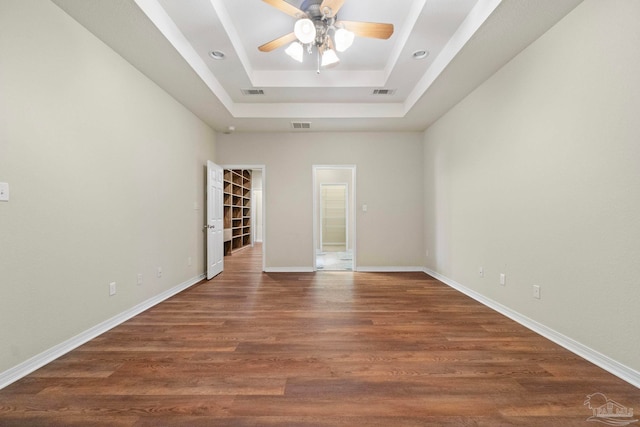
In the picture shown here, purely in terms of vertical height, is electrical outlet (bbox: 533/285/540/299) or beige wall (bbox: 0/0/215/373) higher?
beige wall (bbox: 0/0/215/373)

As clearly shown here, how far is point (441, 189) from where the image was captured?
4438mm

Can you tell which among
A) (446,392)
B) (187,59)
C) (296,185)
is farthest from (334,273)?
(187,59)

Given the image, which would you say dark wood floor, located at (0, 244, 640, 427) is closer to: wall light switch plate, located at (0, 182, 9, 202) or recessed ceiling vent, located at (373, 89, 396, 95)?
wall light switch plate, located at (0, 182, 9, 202)

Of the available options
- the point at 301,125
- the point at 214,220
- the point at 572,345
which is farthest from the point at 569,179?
the point at 214,220

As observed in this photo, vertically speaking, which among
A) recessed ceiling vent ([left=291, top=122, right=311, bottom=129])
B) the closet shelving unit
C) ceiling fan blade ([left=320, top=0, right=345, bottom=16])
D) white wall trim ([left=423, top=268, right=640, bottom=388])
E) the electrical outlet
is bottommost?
white wall trim ([left=423, top=268, right=640, bottom=388])

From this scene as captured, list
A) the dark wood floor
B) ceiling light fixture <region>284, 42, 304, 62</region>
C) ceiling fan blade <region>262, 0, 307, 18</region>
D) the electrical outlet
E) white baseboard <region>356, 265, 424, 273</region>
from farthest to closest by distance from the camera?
white baseboard <region>356, 265, 424, 273</region> → ceiling light fixture <region>284, 42, 304, 62</region> → the electrical outlet → ceiling fan blade <region>262, 0, 307, 18</region> → the dark wood floor

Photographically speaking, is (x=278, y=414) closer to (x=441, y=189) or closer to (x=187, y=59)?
(x=187, y=59)

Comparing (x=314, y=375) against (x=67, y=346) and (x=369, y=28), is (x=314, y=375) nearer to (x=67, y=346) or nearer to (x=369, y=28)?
(x=67, y=346)

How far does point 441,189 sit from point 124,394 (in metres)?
4.50

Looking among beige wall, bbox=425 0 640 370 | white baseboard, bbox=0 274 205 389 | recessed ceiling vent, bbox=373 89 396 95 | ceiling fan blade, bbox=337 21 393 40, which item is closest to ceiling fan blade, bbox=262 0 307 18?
ceiling fan blade, bbox=337 21 393 40

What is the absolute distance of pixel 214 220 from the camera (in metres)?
4.77

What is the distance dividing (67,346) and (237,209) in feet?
22.2

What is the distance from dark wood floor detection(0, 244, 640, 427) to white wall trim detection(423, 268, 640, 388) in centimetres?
8

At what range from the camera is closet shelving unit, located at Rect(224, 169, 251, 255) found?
7.55m
